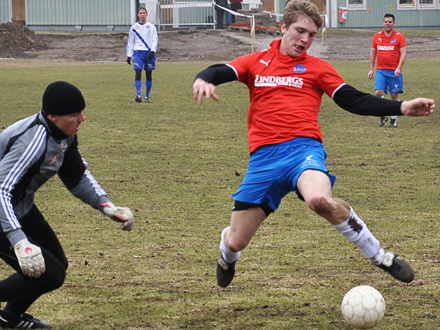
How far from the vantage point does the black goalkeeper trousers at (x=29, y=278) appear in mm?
4699

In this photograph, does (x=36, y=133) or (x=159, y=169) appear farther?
(x=159, y=169)

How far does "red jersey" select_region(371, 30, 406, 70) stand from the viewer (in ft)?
A: 49.5

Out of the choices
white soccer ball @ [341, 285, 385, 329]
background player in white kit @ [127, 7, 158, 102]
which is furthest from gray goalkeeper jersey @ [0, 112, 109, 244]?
background player in white kit @ [127, 7, 158, 102]

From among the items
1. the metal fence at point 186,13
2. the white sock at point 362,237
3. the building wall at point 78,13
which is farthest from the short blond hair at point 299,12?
the building wall at point 78,13

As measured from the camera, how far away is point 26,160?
4.42 m

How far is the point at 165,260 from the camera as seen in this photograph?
6488 mm

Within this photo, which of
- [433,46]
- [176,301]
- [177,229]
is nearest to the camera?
[176,301]

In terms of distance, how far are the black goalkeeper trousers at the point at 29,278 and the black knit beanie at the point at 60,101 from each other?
33.6 inches

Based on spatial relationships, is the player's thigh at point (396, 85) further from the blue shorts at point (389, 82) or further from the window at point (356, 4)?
the window at point (356, 4)

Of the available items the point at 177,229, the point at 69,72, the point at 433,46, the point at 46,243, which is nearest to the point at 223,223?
the point at 177,229

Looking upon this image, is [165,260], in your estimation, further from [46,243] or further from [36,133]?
[36,133]

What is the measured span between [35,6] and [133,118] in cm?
2648

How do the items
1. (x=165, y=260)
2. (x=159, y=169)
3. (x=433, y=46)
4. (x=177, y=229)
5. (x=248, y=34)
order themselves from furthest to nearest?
(x=248, y=34) < (x=433, y=46) < (x=159, y=169) < (x=177, y=229) < (x=165, y=260)

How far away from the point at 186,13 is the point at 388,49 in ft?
87.1
